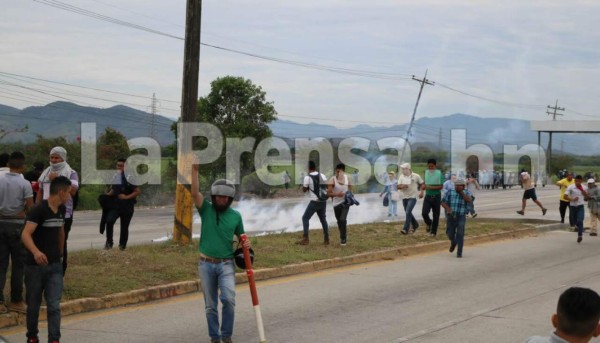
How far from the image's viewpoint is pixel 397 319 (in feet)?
30.8

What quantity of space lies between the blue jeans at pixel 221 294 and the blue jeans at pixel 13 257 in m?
2.56

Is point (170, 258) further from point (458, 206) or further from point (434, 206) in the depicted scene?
point (434, 206)

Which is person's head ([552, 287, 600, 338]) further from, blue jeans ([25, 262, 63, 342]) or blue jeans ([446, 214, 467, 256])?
blue jeans ([446, 214, 467, 256])

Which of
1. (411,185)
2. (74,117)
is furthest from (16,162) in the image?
(74,117)

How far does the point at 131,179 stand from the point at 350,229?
713cm

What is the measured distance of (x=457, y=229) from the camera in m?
15.9

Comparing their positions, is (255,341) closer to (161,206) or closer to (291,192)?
(161,206)

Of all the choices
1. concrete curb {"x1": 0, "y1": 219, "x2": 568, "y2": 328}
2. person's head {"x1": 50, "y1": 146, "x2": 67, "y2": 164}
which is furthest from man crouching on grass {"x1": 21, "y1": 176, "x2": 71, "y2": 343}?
person's head {"x1": 50, "y1": 146, "x2": 67, "y2": 164}

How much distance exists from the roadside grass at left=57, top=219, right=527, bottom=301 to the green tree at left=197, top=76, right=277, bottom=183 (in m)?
17.9

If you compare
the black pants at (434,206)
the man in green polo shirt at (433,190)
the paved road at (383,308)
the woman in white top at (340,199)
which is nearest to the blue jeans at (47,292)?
the paved road at (383,308)

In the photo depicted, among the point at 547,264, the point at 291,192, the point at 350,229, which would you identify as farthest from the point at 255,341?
the point at 291,192

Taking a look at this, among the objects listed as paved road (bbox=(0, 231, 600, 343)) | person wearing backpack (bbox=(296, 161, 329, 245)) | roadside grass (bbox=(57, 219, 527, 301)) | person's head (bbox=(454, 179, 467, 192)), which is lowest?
paved road (bbox=(0, 231, 600, 343))

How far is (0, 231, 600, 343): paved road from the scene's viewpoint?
848cm

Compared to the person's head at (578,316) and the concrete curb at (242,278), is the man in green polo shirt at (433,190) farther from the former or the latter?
the person's head at (578,316)
